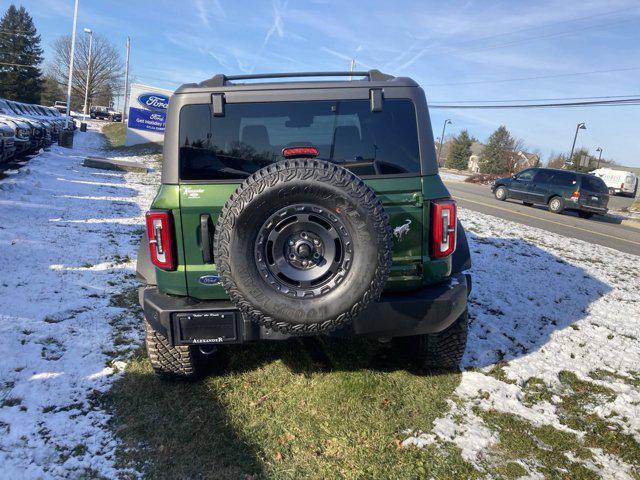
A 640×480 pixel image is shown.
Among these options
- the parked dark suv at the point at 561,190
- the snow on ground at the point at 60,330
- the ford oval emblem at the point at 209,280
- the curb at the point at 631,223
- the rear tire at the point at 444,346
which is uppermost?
the parked dark suv at the point at 561,190

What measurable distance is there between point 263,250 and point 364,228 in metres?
0.60

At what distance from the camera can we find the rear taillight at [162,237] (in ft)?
9.17

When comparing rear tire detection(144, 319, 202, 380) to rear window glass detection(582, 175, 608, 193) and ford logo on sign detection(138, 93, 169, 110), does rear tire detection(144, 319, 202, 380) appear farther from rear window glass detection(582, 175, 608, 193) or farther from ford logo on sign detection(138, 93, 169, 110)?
ford logo on sign detection(138, 93, 169, 110)

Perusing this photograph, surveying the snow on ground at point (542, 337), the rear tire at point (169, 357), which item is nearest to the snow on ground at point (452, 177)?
the snow on ground at point (542, 337)

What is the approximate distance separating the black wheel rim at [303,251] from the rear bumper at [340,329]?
0.34 m

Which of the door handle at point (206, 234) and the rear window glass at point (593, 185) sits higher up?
the rear window glass at point (593, 185)

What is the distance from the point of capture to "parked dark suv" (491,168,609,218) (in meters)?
16.4

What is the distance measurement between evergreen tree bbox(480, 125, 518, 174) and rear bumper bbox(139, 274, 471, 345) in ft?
176

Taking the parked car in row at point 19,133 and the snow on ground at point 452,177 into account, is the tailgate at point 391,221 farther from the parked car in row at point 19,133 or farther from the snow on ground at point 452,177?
the snow on ground at point 452,177

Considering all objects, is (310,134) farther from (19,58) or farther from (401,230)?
(19,58)

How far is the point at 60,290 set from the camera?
4840 millimetres

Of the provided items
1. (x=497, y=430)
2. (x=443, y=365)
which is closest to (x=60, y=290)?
(x=443, y=365)

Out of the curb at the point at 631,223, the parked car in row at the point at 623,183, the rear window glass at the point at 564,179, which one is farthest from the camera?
the parked car in row at the point at 623,183

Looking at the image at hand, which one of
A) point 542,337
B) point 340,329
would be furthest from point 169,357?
point 542,337
